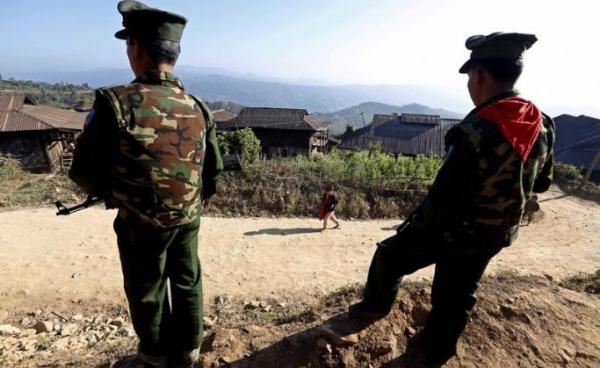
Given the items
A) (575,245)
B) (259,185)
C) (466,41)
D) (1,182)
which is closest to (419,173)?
(575,245)

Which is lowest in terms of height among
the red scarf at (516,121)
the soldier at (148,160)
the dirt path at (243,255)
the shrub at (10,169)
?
the shrub at (10,169)

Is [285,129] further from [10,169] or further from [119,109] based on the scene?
[119,109]

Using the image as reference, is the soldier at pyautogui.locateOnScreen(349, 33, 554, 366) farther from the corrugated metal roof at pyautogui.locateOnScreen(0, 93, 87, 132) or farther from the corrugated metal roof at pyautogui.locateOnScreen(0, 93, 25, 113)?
the corrugated metal roof at pyautogui.locateOnScreen(0, 93, 25, 113)

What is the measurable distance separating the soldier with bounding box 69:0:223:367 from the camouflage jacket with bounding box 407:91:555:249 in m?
1.54

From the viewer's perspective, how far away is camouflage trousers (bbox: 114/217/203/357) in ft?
7.11

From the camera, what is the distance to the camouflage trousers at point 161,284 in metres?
2.17

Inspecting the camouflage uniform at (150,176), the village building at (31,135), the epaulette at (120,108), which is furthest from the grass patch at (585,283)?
the village building at (31,135)

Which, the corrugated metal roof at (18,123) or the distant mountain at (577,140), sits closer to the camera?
the corrugated metal roof at (18,123)

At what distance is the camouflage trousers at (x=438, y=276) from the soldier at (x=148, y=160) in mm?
1398

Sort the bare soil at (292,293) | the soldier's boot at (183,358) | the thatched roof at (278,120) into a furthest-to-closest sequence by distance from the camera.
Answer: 1. the thatched roof at (278,120)
2. the bare soil at (292,293)
3. the soldier's boot at (183,358)

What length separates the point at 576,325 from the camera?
3.35 metres

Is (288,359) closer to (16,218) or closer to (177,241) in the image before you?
(177,241)

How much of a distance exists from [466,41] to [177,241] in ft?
7.55

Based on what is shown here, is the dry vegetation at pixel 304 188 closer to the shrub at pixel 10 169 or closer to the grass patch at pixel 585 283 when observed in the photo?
the shrub at pixel 10 169
